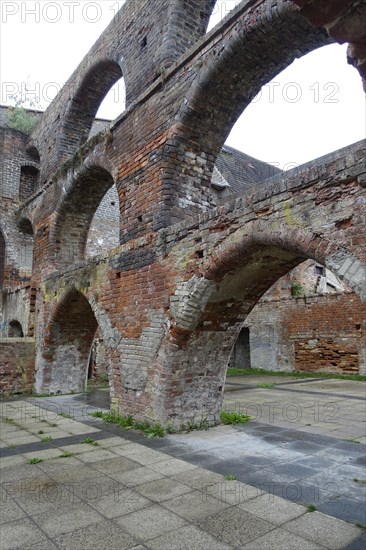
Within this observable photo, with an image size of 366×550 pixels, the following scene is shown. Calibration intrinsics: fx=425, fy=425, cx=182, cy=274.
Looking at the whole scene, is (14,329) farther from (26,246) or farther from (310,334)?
(310,334)

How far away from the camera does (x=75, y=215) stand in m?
10.8

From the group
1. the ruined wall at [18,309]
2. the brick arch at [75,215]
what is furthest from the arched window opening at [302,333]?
the ruined wall at [18,309]

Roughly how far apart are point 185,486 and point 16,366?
7.55m

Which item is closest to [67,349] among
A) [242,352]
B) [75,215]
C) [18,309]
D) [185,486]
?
[18,309]

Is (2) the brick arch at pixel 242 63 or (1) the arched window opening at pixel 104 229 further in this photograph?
(1) the arched window opening at pixel 104 229

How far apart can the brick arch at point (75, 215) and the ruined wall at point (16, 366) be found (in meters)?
2.30

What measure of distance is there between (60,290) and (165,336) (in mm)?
4353

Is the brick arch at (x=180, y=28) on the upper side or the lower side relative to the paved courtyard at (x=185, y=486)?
upper

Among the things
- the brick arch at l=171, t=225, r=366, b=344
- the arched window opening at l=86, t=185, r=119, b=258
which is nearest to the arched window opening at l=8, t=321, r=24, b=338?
Answer: the arched window opening at l=86, t=185, r=119, b=258

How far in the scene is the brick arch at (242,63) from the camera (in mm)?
5578

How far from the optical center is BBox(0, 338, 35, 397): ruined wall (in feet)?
33.2

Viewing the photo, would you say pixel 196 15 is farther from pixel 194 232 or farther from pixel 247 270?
pixel 247 270

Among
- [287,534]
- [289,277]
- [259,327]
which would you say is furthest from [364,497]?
[289,277]

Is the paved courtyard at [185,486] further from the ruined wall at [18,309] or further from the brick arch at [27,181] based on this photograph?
the brick arch at [27,181]
